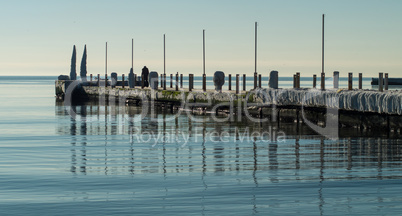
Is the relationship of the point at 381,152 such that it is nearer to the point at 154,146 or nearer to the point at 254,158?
the point at 254,158

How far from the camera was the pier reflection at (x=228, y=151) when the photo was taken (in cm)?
1596

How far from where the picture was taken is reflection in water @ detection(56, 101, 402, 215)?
15.0 metres

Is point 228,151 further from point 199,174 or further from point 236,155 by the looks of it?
point 199,174

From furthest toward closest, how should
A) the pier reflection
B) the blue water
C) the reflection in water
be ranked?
the pier reflection, the reflection in water, the blue water

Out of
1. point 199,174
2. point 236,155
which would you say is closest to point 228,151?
point 236,155

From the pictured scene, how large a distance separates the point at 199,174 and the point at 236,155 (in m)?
3.98

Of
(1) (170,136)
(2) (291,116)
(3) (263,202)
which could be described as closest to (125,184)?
(3) (263,202)

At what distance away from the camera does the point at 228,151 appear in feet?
66.1

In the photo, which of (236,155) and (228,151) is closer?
(236,155)

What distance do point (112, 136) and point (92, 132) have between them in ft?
7.55

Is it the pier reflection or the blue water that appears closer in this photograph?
the blue water

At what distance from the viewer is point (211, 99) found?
1650 inches

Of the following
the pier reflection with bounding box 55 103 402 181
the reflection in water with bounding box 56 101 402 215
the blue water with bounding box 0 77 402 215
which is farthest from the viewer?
the pier reflection with bounding box 55 103 402 181

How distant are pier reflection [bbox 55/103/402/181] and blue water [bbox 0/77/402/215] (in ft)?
0.09
